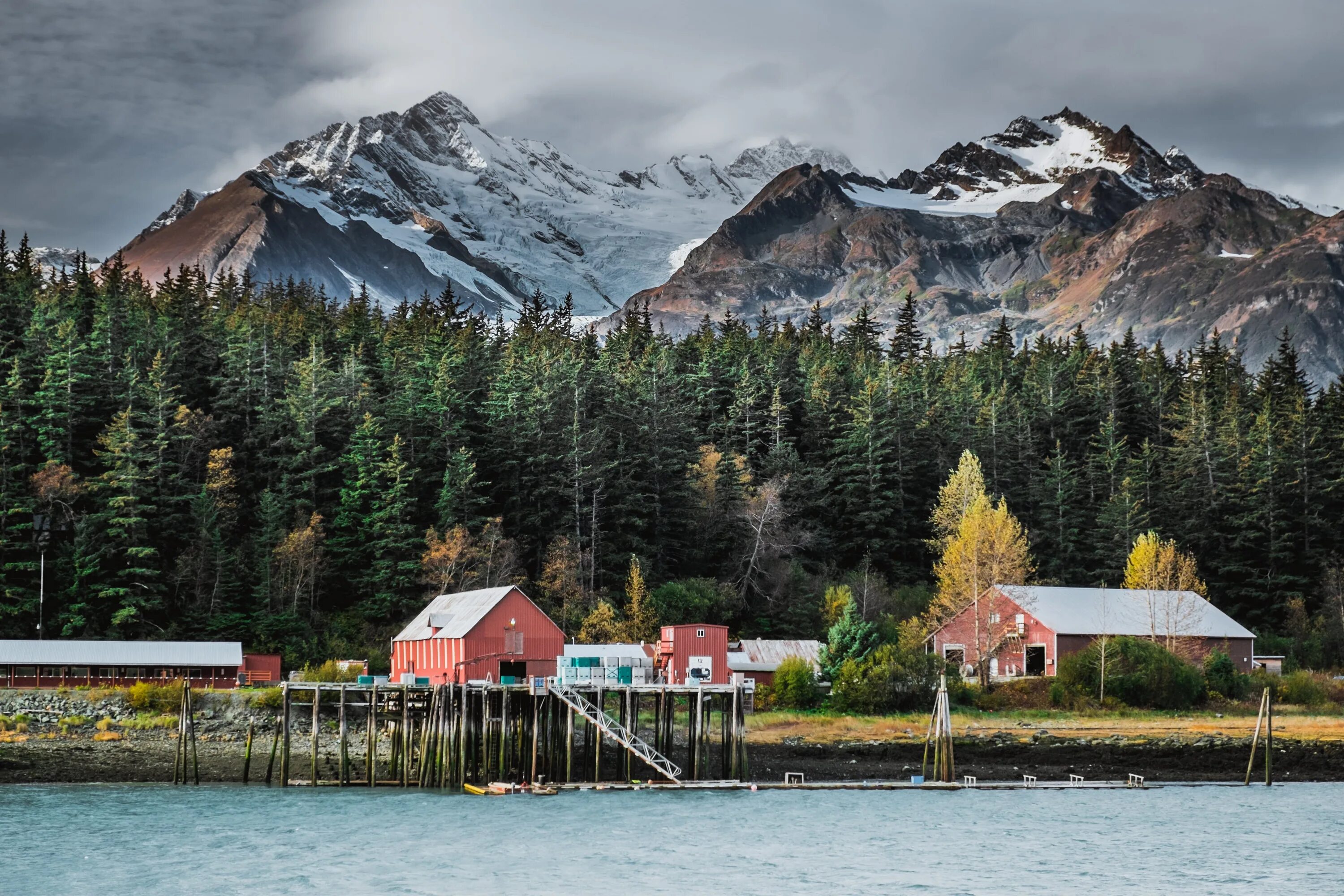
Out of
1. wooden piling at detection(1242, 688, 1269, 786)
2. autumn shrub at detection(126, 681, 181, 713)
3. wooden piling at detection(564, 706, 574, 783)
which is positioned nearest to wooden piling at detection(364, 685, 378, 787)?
wooden piling at detection(564, 706, 574, 783)

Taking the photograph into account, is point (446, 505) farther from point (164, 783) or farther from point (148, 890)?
point (148, 890)

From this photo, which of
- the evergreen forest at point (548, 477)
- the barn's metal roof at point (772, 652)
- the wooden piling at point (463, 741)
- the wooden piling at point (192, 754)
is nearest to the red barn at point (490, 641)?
the wooden piling at point (463, 741)

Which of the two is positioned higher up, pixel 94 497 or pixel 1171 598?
pixel 94 497

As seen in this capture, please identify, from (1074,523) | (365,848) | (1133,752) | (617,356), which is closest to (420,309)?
(617,356)

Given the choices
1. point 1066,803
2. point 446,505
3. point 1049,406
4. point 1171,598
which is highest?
point 1049,406

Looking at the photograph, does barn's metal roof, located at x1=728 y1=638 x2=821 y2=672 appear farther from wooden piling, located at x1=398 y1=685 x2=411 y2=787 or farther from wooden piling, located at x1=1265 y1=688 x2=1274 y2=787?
wooden piling, located at x1=1265 y1=688 x2=1274 y2=787

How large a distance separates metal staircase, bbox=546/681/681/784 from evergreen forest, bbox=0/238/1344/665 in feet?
71.0

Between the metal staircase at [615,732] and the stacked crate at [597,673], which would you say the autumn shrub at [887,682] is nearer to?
the stacked crate at [597,673]

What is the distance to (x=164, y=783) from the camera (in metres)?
53.0

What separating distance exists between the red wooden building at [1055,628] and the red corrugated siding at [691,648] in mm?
16984

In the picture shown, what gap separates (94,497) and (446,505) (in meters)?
19.2

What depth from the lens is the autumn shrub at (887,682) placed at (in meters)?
66.9

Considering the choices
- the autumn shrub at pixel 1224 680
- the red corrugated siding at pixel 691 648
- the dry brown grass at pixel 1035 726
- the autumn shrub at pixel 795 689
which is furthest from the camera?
the autumn shrub at pixel 1224 680

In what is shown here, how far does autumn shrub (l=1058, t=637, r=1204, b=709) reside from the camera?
231ft
